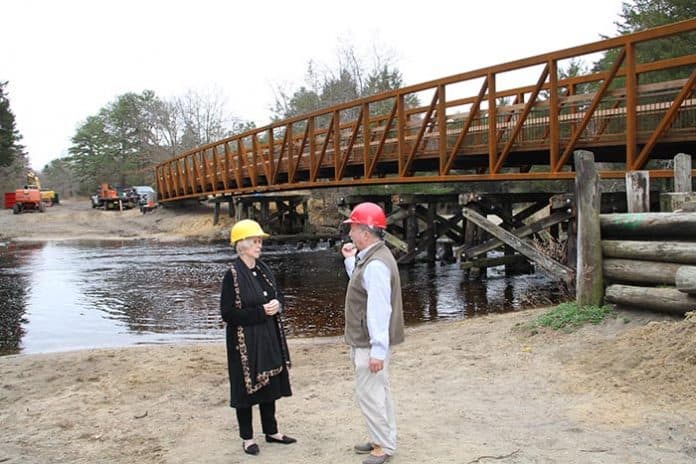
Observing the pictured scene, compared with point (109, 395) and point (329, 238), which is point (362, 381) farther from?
point (329, 238)

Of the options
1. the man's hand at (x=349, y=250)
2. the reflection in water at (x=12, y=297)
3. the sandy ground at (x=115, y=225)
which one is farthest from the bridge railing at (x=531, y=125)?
the sandy ground at (x=115, y=225)

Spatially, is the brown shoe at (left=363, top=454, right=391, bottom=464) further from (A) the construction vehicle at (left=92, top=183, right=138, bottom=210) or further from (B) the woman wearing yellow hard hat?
(A) the construction vehicle at (left=92, top=183, right=138, bottom=210)

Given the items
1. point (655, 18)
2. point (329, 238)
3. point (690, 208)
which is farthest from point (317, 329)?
point (655, 18)

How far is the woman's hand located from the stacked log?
3.89 m

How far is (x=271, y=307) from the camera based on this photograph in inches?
197

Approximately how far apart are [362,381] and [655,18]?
3127cm

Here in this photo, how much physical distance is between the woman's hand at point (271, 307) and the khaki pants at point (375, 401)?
0.79 meters

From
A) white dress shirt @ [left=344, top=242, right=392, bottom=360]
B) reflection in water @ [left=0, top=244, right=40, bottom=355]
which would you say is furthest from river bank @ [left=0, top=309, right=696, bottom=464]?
reflection in water @ [left=0, top=244, right=40, bottom=355]

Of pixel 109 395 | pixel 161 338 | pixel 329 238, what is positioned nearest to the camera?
pixel 109 395

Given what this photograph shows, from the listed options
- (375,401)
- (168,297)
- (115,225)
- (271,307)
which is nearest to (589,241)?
(375,401)

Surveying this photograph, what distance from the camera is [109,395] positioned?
22.8 feet

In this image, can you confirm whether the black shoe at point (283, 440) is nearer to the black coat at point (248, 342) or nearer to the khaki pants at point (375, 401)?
the black coat at point (248, 342)

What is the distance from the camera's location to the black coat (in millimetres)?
4945

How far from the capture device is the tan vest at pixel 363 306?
181 inches
